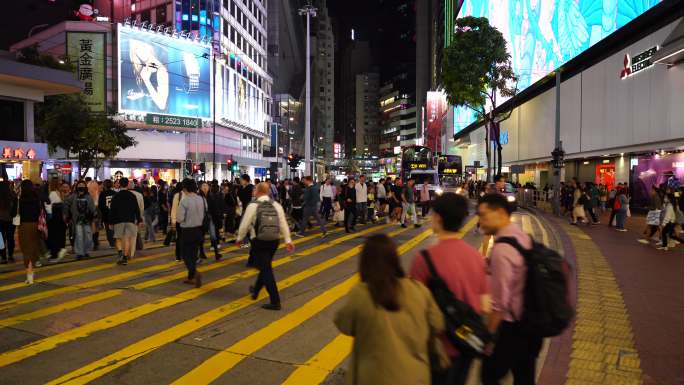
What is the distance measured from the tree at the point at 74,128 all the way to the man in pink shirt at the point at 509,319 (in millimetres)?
30383

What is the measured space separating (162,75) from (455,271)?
49.8m

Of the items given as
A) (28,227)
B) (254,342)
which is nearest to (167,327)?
(254,342)

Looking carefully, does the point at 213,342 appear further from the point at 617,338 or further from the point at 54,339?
the point at 617,338

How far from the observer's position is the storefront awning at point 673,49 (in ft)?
57.9

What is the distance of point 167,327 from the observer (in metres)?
6.14

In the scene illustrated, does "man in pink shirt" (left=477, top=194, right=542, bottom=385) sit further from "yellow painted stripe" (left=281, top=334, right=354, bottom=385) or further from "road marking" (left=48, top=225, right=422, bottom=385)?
"road marking" (left=48, top=225, right=422, bottom=385)

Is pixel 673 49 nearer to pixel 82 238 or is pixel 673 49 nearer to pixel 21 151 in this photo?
pixel 82 238

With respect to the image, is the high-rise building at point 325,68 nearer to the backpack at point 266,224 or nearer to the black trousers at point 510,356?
the backpack at point 266,224

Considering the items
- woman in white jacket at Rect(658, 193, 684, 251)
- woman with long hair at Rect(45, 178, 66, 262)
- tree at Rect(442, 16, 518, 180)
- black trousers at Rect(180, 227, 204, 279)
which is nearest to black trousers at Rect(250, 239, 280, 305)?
black trousers at Rect(180, 227, 204, 279)

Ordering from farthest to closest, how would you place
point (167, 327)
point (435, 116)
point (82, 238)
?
point (435, 116) < point (82, 238) < point (167, 327)

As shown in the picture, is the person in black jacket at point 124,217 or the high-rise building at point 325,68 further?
the high-rise building at point 325,68

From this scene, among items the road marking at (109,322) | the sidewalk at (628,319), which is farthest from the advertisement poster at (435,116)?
the road marking at (109,322)

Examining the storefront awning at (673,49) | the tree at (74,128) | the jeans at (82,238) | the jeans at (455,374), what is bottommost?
the jeans at (82,238)

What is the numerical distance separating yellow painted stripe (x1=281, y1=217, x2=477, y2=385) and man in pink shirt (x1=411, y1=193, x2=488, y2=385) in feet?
4.73
